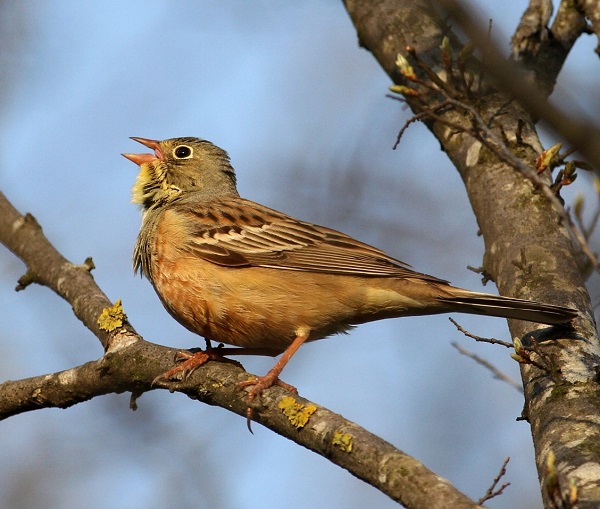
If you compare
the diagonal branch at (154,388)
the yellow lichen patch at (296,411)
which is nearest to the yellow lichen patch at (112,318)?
the diagonal branch at (154,388)

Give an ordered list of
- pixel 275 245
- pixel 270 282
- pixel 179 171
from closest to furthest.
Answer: pixel 270 282, pixel 275 245, pixel 179 171

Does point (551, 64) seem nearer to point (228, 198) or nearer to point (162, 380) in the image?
point (228, 198)

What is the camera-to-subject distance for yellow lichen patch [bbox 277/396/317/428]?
14.8 feet

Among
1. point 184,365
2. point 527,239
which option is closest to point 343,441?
point 184,365

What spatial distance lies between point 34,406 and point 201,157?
3465 mm

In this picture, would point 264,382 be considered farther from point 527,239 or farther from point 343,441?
point 527,239

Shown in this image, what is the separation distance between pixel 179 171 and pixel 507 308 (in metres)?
4.02

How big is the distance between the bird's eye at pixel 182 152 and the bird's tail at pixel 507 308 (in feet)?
11.0

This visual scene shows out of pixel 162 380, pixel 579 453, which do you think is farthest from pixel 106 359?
pixel 579 453

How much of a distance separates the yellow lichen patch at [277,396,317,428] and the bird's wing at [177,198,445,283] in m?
1.99

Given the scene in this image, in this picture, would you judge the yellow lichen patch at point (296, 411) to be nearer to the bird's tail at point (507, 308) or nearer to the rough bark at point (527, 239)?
the rough bark at point (527, 239)

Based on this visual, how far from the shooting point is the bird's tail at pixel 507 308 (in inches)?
197

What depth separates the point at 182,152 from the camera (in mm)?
8500

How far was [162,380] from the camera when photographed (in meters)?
5.41
